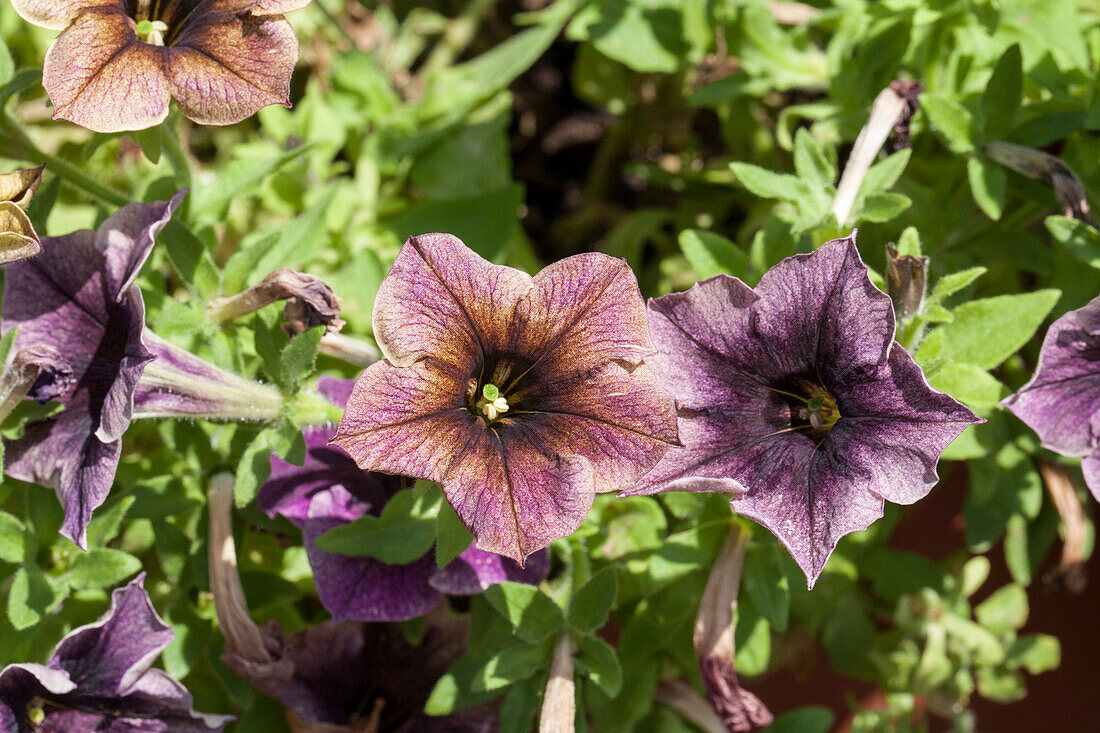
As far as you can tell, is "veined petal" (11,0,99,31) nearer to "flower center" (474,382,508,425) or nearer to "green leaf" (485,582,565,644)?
"flower center" (474,382,508,425)

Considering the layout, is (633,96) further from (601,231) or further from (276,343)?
(276,343)

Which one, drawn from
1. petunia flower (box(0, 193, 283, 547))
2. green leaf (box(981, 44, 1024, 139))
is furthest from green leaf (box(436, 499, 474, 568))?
green leaf (box(981, 44, 1024, 139))

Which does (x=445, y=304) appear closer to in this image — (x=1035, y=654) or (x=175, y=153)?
(x=175, y=153)

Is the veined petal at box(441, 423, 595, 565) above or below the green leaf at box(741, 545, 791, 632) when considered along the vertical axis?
above

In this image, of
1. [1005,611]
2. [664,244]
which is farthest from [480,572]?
[1005,611]

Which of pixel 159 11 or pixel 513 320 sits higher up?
pixel 159 11

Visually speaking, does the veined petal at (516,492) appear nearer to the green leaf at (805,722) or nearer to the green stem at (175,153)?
the green stem at (175,153)

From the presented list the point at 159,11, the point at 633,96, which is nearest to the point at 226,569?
the point at 159,11
